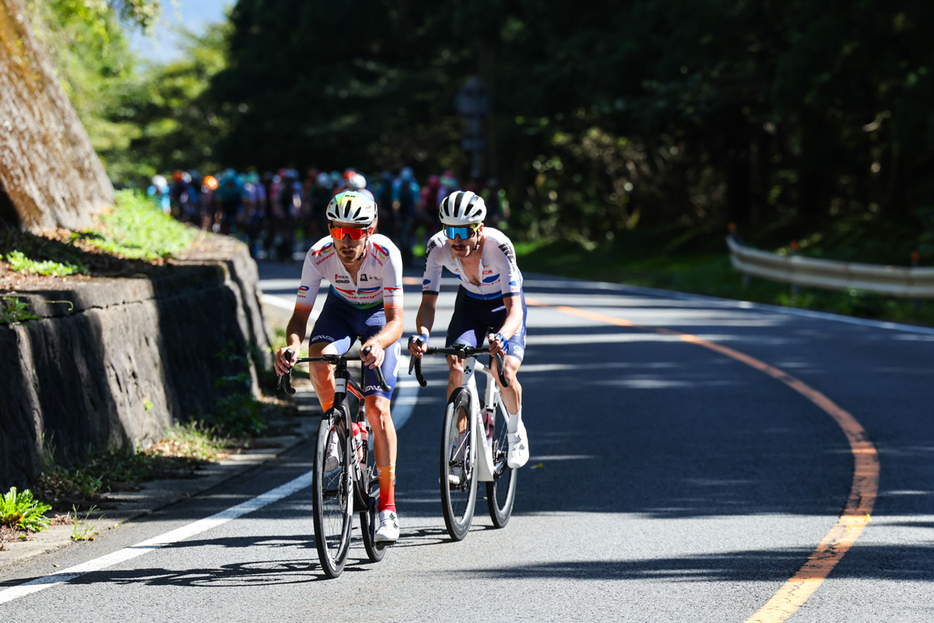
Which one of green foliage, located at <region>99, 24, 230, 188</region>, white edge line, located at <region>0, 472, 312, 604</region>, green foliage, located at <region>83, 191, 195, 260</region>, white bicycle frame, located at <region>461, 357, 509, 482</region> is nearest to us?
white edge line, located at <region>0, 472, 312, 604</region>

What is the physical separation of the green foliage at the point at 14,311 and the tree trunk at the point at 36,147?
4936mm

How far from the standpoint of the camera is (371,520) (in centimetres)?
637

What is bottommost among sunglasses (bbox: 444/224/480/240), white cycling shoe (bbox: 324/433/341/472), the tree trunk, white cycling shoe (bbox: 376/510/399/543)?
white cycling shoe (bbox: 376/510/399/543)

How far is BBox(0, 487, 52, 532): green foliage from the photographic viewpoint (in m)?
6.82

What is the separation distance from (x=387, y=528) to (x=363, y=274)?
1290mm

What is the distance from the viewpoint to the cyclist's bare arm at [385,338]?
6.14 m

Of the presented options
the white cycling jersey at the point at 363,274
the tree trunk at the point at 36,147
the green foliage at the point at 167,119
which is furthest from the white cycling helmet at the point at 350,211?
the green foliage at the point at 167,119

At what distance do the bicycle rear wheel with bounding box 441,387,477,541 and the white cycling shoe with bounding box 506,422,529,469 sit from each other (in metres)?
0.35

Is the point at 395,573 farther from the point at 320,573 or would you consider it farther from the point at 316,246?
the point at 316,246

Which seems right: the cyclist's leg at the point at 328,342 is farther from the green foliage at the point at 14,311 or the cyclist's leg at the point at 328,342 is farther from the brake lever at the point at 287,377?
the green foliage at the point at 14,311

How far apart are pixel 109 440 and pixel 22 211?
16.5 feet

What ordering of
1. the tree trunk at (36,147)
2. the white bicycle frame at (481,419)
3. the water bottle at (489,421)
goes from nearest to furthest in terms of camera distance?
the white bicycle frame at (481,419) → the water bottle at (489,421) → the tree trunk at (36,147)

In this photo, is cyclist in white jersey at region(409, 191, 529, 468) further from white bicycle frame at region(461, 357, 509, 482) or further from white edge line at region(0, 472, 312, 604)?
white edge line at region(0, 472, 312, 604)

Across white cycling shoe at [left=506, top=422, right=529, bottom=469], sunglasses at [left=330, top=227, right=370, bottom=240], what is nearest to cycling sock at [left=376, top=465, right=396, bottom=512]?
white cycling shoe at [left=506, top=422, right=529, bottom=469]
